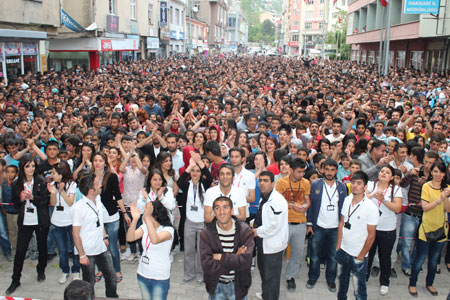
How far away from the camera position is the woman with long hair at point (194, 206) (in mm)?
5648

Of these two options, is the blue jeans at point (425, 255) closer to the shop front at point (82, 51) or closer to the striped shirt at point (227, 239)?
the striped shirt at point (227, 239)

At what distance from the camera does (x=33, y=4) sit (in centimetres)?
1792

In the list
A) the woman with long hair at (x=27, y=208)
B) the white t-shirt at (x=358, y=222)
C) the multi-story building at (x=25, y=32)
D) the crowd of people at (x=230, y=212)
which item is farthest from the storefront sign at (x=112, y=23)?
the white t-shirt at (x=358, y=222)

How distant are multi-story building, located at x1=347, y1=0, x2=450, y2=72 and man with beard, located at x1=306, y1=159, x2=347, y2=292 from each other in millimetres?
18491

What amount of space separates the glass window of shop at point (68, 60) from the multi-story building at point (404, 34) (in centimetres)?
1976

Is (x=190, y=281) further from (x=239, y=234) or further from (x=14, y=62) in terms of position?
(x=14, y=62)

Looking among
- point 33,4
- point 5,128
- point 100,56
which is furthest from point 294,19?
point 5,128

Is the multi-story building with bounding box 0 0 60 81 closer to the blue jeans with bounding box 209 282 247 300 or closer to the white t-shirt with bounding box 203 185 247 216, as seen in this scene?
the white t-shirt with bounding box 203 185 247 216

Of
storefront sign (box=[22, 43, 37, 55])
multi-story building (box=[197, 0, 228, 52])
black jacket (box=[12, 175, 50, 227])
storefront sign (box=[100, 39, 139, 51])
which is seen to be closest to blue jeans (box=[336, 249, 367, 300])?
black jacket (box=[12, 175, 50, 227])

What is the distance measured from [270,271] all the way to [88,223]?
7.01 feet

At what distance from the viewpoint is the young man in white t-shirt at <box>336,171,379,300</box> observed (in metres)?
4.80

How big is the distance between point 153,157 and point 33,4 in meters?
13.7

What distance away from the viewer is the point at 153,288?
4.26 metres

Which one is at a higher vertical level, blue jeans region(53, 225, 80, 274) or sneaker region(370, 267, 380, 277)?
blue jeans region(53, 225, 80, 274)
